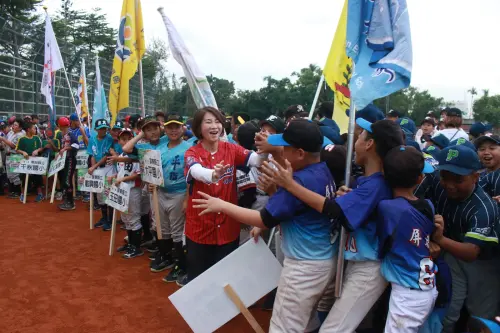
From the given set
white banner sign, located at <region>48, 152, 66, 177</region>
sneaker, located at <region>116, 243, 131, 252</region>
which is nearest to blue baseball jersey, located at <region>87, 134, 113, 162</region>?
sneaker, located at <region>116, 243, 131, 252</region>

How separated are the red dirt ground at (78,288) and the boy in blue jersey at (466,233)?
1.96 m

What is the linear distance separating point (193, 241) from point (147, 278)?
73.7 inches

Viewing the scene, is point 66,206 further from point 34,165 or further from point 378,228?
point 378,228

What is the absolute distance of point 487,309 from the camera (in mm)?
2838

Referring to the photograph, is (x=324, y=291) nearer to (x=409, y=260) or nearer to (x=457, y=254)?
(x=409, y=260)

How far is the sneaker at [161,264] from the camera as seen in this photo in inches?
218

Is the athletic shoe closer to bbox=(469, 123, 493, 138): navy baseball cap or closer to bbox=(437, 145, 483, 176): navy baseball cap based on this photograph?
bbox=(469, 123, 493, 138): navy baseball cap

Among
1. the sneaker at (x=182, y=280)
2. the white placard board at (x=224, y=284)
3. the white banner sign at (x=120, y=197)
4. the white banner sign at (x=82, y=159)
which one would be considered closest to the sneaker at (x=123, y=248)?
the white banner sign at (x=120, y=197)

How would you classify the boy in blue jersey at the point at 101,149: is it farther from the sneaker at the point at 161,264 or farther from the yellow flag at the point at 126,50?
the sneaker at the point at 161,264

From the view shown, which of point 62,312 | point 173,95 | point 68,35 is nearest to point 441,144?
point 62,312

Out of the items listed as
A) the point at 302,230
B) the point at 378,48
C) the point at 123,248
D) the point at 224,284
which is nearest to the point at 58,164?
the point at 123,248

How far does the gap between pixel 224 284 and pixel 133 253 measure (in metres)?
3.29

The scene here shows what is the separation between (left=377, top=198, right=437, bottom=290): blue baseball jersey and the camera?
2.31 meters

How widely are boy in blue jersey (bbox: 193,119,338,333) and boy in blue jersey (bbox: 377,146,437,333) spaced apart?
39 centimetres
